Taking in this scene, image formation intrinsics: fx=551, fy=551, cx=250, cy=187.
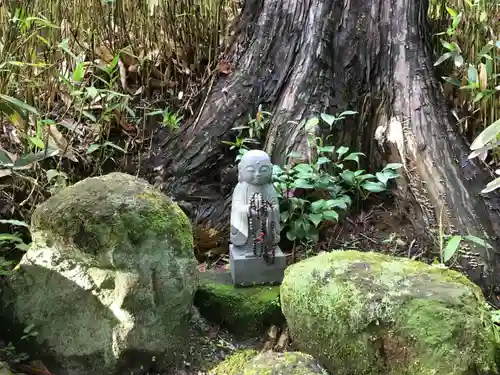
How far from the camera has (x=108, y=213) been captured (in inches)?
79.9

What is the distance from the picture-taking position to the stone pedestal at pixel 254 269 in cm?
238

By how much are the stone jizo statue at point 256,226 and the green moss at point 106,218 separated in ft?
1.00

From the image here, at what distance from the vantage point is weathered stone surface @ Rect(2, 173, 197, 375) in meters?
1.97

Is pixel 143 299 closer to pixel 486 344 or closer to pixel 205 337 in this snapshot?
pixel 205 337

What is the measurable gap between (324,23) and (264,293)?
1749 mm

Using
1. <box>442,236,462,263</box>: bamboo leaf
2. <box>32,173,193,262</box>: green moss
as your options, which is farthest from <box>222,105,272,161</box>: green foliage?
<box>442,236,462,263</box>: bamboo leaf

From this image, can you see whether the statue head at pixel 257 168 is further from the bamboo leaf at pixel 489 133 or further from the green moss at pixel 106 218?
the bamboo leaf at pixel 489 133

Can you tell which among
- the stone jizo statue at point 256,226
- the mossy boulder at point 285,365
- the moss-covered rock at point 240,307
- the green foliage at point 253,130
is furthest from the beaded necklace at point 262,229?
the green foliage at point 253,130

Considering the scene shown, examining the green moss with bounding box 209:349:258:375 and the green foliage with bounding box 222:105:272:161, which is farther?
the green foliage with bounding box 222:105:272:161

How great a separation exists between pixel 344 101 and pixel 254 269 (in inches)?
50.6

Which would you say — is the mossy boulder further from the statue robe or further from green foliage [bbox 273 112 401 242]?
green foliage [bbox 273 112 401 242]

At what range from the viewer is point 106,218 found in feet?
6.64

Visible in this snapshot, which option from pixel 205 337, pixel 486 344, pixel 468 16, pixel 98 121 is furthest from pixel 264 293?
pixel 468 16

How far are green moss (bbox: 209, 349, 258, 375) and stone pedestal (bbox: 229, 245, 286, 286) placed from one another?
31 centimetres
